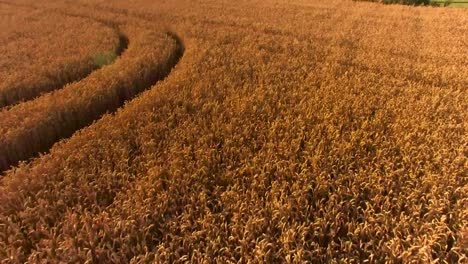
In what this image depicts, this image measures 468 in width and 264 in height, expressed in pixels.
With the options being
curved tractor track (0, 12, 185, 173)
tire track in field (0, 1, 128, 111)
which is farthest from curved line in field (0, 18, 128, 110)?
curved tractor track (0, 12, 185, 173)

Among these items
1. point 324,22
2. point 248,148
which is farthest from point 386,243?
point 324,22

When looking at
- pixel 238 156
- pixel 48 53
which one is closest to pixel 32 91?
pixel 48 53

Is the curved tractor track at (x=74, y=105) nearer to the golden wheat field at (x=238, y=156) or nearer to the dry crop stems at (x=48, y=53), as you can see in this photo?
the golden wheat field at (x=238, y=156)

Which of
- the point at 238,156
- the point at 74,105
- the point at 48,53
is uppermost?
the point at 48,53

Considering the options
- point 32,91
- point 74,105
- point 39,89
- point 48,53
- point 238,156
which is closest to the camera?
point 238,156

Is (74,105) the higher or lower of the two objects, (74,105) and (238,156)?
the higher

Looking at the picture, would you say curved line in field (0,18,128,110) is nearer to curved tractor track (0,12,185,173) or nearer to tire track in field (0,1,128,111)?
tire track in field (0,1,128,111)

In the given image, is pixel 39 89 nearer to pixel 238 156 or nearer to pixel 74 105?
pixel 74 105
